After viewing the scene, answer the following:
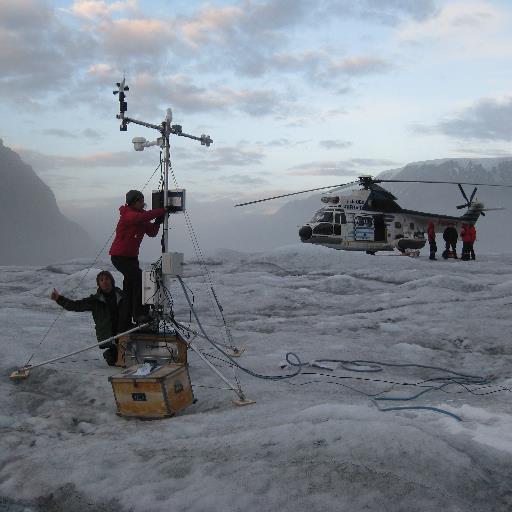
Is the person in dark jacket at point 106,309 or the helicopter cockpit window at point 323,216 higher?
the helicopter cockpit window at point 323,216

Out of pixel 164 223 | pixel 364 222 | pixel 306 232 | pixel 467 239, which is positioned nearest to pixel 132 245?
pixel 164 223

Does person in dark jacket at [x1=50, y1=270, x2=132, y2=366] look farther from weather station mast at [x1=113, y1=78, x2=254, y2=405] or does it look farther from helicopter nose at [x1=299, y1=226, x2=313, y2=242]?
helicopter nose at [x1=299, y1=226, x2=313, y2=242]

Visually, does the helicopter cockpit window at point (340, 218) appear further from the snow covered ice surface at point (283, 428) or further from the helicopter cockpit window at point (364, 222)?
the snow covered ice surface at point (283, 428)

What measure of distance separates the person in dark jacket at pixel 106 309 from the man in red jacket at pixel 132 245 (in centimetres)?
14

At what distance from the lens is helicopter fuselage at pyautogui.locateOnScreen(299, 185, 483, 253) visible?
2131cm

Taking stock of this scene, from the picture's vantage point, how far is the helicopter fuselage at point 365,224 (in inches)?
839

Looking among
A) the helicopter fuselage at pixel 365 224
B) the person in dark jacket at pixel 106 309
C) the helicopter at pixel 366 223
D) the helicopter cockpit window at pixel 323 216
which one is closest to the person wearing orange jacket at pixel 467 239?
the helicopter at pixel 366 223

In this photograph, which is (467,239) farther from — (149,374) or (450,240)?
(149,374)

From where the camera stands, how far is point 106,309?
270 inches

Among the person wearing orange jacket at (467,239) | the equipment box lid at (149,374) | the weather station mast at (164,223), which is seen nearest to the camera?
the equipment box lid at (149,374)

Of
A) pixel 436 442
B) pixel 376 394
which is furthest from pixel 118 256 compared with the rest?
pixel 436 442

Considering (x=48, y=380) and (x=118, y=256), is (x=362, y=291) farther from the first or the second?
(x=48, y=380)

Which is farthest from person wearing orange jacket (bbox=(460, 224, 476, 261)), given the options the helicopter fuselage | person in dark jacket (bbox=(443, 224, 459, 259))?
the helicopter fuselage

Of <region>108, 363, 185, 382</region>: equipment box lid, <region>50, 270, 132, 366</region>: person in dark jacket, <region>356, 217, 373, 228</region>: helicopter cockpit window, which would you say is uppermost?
<region>356, 217, 373, 228</region>: helicopter cockpit window
